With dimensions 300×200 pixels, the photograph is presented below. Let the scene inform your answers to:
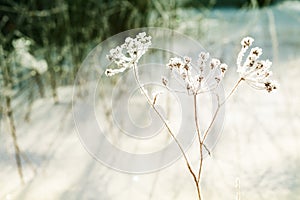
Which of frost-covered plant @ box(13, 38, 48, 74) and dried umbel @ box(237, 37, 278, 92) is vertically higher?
dried umbel @ box(237, 37, 278, 92)

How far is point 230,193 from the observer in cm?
125

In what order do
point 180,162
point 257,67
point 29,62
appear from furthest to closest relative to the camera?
1. point 29,62
2. point 180,162
3. point 257,67

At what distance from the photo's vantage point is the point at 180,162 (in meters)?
1.42

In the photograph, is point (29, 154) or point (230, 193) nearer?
point (230, 193)

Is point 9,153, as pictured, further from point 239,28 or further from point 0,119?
point 239,28

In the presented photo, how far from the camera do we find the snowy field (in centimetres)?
127

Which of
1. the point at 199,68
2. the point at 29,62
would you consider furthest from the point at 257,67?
the point at 29,62

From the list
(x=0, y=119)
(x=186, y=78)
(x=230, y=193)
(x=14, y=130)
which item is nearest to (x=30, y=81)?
(x=0, y=119)

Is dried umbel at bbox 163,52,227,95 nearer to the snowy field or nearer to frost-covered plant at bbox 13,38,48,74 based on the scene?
the snowy field

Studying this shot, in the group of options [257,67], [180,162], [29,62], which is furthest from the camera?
[29,62]

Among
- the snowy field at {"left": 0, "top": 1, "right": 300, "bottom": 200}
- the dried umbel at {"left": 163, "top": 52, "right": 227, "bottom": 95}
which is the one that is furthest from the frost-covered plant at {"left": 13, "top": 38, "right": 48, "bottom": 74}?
the dried umbel at {"left": 163, "top": 52, "right": 227, "bottom": 95}

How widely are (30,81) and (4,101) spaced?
12.1 inches

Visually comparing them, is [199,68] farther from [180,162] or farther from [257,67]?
[180,162]

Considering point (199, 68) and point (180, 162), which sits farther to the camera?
point (180, 162)
